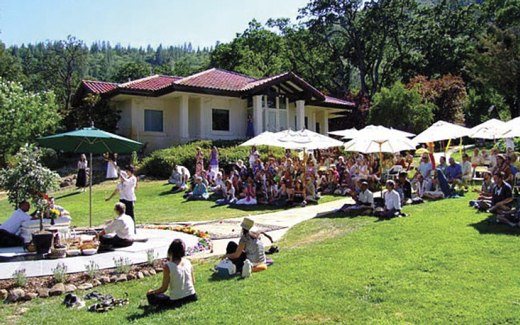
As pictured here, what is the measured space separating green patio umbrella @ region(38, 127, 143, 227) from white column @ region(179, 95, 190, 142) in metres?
13.2

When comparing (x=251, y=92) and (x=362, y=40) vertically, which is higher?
(x=362, y=40)

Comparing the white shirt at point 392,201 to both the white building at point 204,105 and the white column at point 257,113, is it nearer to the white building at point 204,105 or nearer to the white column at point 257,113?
the white building at point 204,105

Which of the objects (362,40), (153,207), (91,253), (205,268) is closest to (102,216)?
(153,207)

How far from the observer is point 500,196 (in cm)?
1026

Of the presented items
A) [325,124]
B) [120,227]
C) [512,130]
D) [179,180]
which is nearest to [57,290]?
[120,227]

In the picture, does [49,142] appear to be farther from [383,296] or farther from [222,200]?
[383,296]

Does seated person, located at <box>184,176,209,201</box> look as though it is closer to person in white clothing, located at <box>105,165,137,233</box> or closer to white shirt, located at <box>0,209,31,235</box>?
person in white clothing, located at <box>105,165,137,233</box>

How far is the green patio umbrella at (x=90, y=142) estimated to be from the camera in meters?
11.4

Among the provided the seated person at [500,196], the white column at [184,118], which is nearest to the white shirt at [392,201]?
the seated person at [500,196]

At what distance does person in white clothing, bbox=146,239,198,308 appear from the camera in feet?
19.7

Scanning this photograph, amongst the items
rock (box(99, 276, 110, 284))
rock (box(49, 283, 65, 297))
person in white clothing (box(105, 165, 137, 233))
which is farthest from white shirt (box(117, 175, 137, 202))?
rock (box(49, 283, 65, 297))

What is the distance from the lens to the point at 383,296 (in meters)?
5.95

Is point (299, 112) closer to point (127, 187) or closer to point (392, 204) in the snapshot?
point (392, 204)

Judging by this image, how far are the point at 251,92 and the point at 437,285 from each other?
72.1 ft
